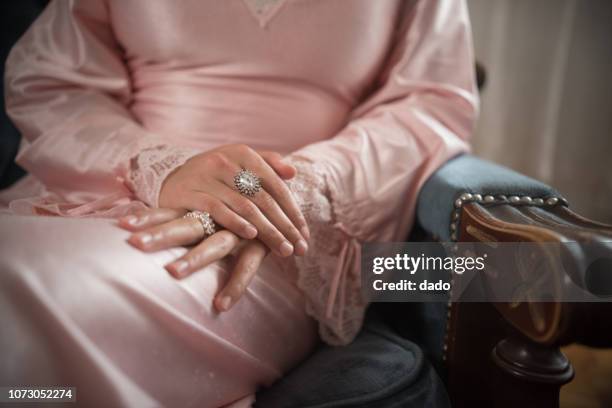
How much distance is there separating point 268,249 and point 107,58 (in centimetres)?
45

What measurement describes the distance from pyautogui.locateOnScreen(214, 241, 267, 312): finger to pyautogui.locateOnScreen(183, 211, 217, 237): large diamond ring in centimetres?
4

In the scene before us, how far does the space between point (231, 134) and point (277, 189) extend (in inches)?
9.1

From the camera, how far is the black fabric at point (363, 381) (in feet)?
1.44

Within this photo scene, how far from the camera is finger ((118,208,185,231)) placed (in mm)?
420

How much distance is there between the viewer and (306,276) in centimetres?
53

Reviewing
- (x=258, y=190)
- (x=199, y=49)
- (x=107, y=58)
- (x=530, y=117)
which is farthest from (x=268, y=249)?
(x=530, y=117)

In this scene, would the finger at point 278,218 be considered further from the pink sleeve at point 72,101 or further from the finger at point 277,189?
the pink sleeve at point 72,101

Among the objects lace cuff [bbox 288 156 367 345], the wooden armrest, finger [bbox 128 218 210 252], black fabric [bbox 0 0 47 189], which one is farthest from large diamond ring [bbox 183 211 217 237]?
black fabric [bbox 0 0 47 189]

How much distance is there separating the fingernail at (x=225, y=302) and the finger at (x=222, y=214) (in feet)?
0.21

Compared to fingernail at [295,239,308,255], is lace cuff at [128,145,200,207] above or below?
above

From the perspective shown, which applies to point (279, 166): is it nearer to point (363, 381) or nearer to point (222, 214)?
point (222, 214)

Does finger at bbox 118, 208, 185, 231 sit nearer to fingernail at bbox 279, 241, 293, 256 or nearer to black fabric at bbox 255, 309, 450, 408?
fingernail at bbox 279, 241, 293, 256

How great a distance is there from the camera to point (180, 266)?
15.9 inches

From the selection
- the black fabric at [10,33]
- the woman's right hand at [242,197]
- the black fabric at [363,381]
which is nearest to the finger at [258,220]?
the woman's right hand at [242,197]
